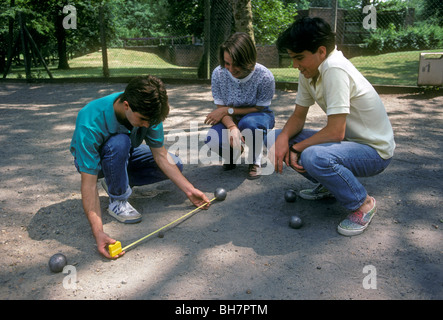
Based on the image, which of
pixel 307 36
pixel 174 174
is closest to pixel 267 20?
pixel 174 174

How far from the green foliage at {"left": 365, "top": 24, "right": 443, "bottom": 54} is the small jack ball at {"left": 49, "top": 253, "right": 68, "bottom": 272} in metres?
19.3

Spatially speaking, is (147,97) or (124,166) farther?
(124,166)

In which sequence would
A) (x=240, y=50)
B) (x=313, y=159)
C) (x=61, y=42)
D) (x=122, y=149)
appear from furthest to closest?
(x=61, y=42), (x=240, y=50), (x=122, y=149), (x=313, y=159)

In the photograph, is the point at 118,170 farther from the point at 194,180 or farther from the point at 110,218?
the point at 194,180

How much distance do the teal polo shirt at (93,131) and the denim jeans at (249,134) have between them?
121cm

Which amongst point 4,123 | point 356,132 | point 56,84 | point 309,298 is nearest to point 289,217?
point 356,132

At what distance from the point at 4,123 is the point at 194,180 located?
4.43 meters

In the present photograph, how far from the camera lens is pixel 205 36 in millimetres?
9891

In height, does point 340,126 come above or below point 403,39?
below

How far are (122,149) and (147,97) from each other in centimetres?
62

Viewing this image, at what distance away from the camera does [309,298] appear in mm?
2355

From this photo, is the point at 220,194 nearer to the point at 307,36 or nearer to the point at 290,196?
the point at 290,196

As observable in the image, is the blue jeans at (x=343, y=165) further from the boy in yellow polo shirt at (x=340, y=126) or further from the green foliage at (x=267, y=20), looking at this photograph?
the green foliage at (x=267, y=20)

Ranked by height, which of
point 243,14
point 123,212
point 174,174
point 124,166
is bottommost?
point 123,212
